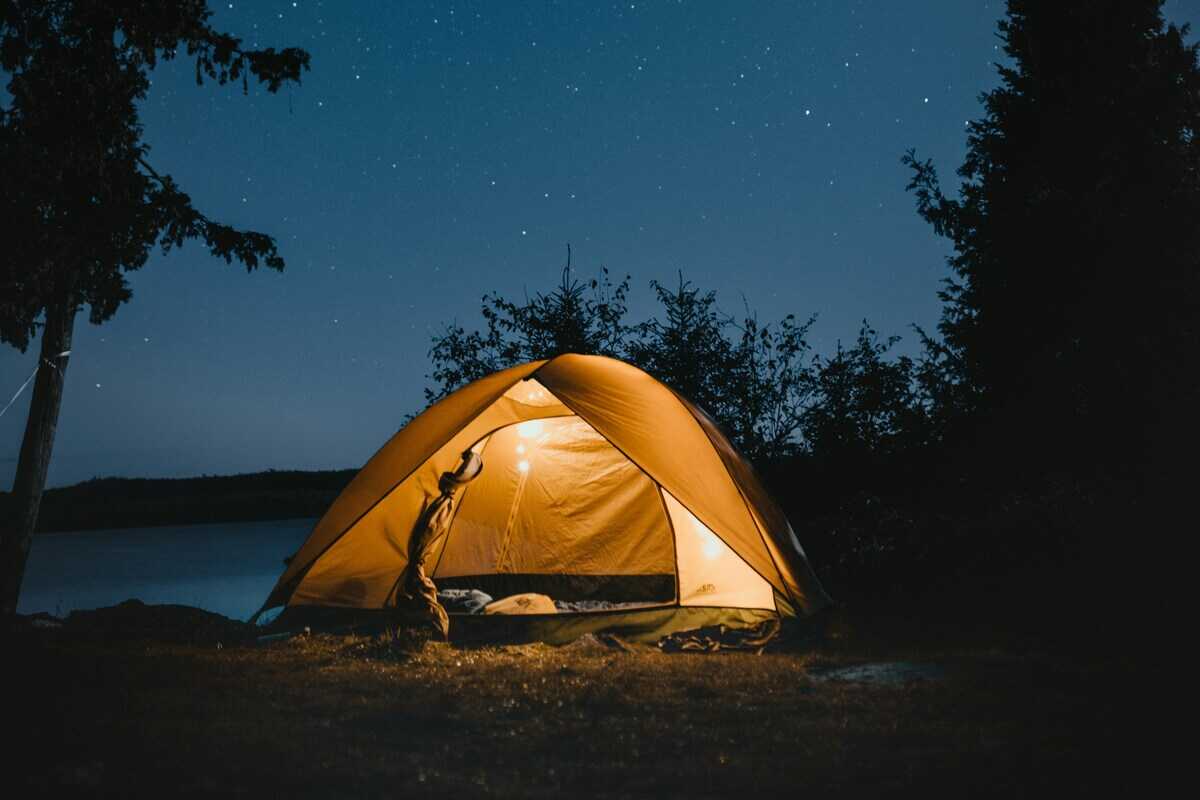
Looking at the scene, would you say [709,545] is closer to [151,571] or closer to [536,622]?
[536,622]

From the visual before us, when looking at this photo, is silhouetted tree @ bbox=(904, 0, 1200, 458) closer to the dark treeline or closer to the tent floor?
the dark treeline

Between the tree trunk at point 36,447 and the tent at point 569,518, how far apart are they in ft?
10.5

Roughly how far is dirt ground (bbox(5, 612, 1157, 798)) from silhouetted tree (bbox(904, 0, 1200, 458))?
6.07 m

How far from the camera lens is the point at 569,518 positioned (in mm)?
8078

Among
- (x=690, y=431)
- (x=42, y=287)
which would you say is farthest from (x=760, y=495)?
(x=42, y=287)

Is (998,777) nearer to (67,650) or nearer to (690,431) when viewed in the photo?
(690,431)

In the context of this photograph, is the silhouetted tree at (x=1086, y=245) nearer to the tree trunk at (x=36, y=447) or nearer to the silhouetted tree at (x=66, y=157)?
the silhouetted tree at (x=66, y=157)

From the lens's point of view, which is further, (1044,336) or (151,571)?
(151,571)

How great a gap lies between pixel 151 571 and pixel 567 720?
91.7 ft

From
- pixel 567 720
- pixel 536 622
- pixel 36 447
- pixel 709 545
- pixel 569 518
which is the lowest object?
pixel 567 720

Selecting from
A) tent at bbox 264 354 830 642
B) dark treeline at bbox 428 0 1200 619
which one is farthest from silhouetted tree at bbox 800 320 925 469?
tent at bbox 264 354 830 642

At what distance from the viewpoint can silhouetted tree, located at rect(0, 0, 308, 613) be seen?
785 cm

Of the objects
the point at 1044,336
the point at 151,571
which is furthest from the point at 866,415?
the point at 151,571

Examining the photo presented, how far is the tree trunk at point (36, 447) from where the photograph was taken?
317 inches
